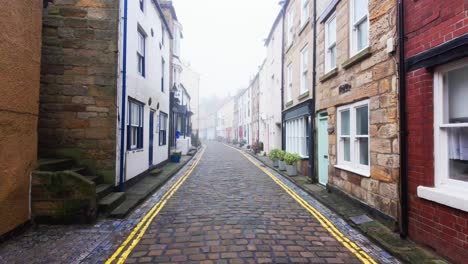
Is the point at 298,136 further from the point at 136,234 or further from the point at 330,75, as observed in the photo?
the point at 136,234

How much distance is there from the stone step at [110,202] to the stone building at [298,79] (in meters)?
7.10

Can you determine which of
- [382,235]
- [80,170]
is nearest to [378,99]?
[382,235]

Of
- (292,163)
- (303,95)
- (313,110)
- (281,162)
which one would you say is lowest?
(281,162)

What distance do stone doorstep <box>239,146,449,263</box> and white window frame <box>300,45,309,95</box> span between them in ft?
18.0

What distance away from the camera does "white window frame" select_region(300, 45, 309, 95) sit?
1252 centimetres

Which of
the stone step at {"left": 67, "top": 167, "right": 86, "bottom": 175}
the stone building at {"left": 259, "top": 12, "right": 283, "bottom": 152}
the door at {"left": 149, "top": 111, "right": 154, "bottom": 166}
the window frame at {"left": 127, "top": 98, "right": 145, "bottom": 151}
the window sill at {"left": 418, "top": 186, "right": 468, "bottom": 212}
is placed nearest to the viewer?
the window sill at {"left": 418, "top": 186, "right": 468, "bottom": 212}

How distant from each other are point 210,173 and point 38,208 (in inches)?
340

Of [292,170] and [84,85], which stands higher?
[84,85]

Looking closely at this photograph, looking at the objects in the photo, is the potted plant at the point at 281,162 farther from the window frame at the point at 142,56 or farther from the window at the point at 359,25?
the window at the point at 359,25

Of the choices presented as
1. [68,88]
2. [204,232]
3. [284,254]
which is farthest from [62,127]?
[284,254]

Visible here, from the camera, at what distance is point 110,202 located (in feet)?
23.0

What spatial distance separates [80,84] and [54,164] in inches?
92.7

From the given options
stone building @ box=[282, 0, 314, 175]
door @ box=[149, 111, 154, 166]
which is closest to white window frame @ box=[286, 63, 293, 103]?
stone building @ box=[282, 0, 314, 175]

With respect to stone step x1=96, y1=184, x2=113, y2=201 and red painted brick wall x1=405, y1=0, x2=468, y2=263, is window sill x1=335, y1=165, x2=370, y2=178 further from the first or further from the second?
stone step x1=96, y1=184, x2=113, y2=201
